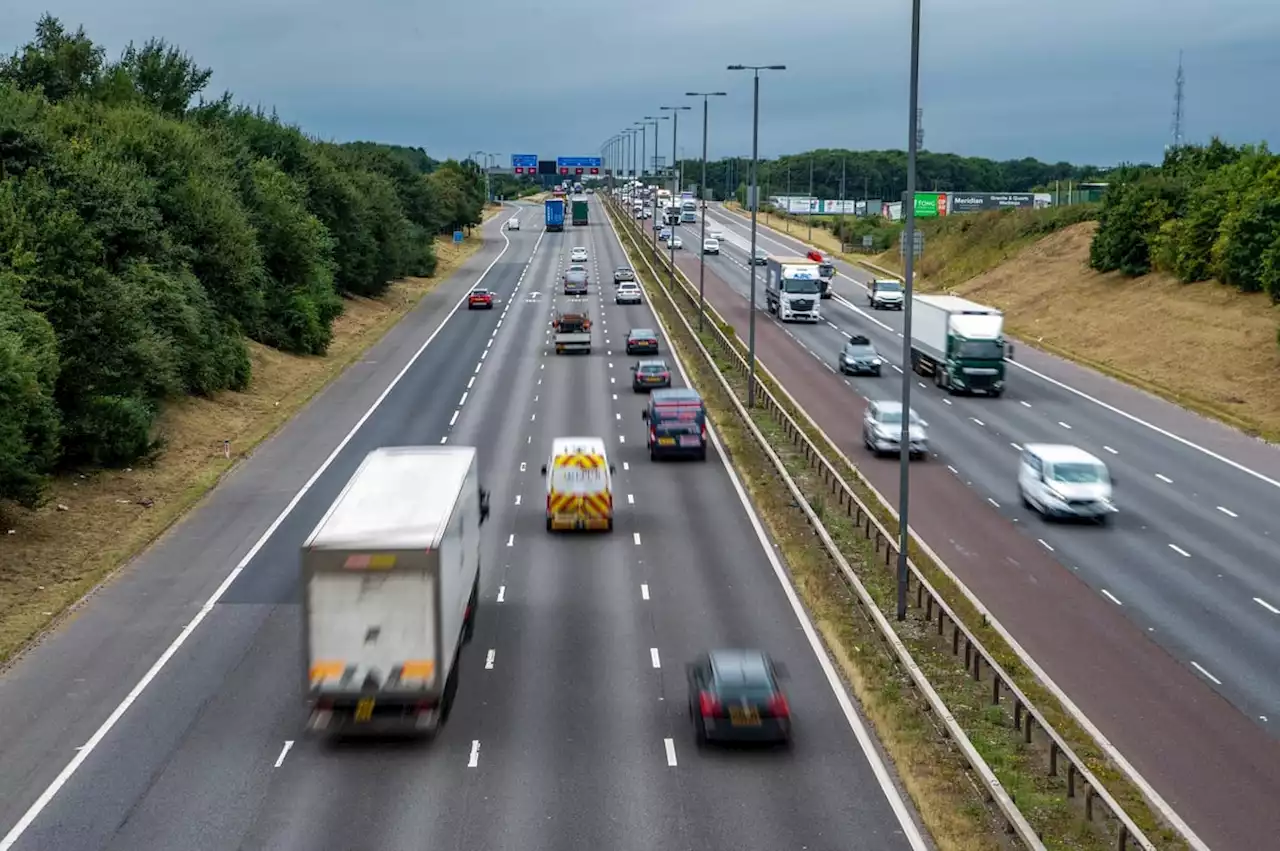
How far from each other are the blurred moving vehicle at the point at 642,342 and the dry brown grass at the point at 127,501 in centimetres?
1386

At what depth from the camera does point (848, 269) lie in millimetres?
118812

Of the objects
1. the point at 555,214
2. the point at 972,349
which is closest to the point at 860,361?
the point at 972,349

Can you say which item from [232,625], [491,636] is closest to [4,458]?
[232,625]

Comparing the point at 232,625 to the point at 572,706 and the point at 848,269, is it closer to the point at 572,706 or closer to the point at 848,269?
the point at 572,706

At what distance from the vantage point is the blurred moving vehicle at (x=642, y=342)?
67.4m

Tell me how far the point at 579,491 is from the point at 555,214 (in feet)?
404

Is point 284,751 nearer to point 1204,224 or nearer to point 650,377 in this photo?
point 650,377

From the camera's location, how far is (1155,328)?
7000 centimetres

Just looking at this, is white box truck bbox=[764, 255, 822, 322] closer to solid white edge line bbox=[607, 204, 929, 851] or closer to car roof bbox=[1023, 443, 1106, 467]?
solid white edge line bbox=[607, 204, 929, 851]

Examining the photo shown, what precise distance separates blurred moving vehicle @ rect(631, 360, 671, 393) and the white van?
2121 centimetres

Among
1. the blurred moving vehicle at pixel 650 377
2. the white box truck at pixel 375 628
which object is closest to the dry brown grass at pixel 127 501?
the white box truck at pixel 375 628

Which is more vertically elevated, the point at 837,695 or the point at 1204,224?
the point at 1204,224

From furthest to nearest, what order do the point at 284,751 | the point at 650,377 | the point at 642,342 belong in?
the point at 642,342 → the point at 650,377 → the point at 284,751

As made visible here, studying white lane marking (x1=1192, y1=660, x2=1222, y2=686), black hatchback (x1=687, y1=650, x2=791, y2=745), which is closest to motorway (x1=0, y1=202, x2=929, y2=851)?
black hatchback (x1=687, y1=650, x2=791, y2=745)
